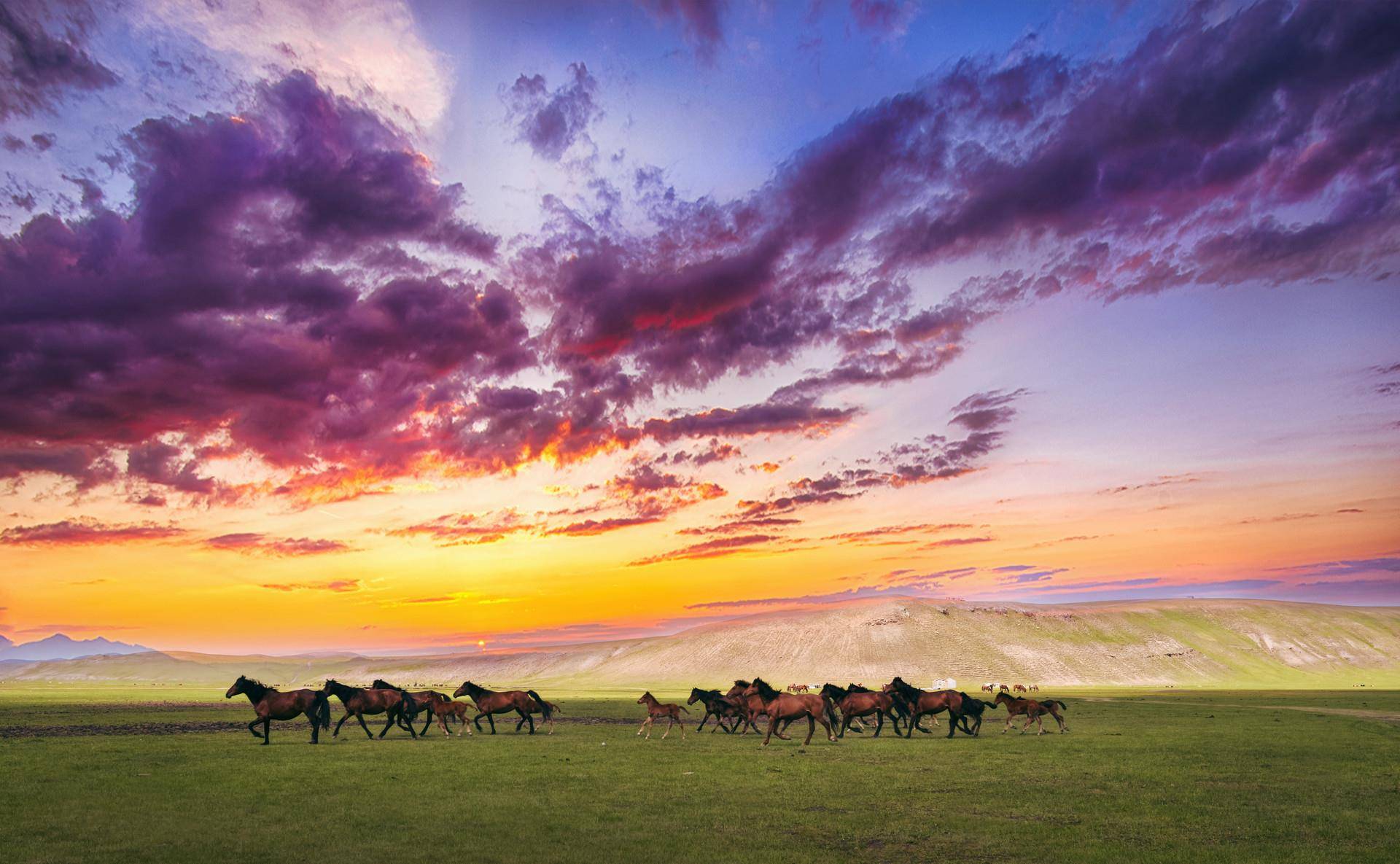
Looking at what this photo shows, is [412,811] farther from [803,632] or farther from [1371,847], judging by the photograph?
[803,632]

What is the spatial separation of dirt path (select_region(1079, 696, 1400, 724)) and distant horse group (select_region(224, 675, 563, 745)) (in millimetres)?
49483

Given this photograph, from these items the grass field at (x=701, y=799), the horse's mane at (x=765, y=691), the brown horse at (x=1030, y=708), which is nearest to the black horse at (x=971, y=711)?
the brown horse at (x=1030, y=708)

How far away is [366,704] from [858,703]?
21796 millimetres

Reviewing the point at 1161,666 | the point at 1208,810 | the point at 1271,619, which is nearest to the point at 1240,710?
the point at 1208,810

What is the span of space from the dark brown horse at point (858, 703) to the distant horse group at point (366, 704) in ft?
45.0

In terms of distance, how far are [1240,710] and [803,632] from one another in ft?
386

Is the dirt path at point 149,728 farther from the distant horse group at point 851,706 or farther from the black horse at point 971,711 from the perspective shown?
the black horse at point 971,711

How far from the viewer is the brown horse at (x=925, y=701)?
1391 inches

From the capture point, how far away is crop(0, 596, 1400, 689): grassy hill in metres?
146

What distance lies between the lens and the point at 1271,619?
18550 centimetres

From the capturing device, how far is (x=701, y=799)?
18.3 metres

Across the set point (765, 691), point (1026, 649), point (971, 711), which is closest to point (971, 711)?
point (971, 711)

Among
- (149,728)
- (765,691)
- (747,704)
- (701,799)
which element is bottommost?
(701,799)

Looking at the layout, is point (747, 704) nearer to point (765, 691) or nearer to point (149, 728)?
point (765, 691)
